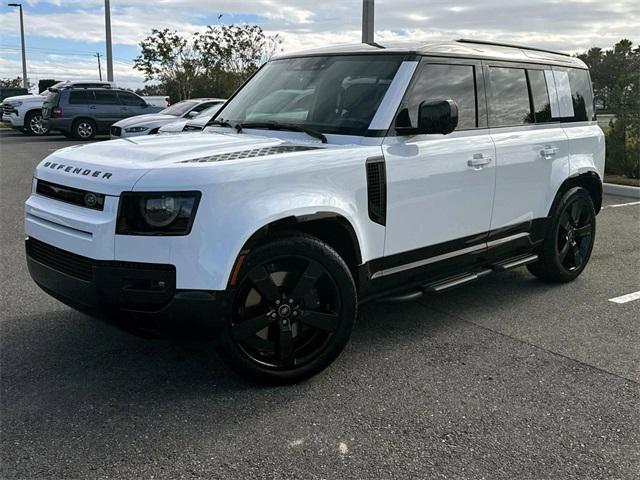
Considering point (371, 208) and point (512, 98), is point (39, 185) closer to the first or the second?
point (371, 208)

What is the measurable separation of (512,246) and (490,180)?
2.14ft

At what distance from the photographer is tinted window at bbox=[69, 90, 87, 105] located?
19828 millimetres

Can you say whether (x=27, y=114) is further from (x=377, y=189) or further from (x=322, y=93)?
(x=377, y=189)

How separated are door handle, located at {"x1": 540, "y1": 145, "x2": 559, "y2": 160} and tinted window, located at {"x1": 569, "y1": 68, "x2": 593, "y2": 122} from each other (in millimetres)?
628

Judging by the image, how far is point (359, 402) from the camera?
3281mm

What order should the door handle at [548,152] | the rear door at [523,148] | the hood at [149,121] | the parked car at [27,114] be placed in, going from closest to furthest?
the rear door at [523,148]
the door handle at [548,152]
the hood at [149,121]
the parked car at [27,114]

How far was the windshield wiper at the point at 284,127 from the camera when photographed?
391cm

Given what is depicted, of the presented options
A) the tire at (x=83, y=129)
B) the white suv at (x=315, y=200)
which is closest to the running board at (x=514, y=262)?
the white suv at (x=315, y=200)

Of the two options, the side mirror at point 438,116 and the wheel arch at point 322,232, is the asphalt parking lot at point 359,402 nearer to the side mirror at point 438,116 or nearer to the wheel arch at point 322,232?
the wheel arch at point 322,232

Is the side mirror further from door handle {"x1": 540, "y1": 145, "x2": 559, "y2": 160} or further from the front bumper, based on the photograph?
the front bumper

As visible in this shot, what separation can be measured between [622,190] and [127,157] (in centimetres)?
921

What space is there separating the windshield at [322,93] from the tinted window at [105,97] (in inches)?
666

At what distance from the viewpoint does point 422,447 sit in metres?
2.87

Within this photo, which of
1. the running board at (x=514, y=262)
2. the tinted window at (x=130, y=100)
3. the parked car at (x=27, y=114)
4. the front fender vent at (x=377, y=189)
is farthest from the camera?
the parked car at (x=27, y=114)
